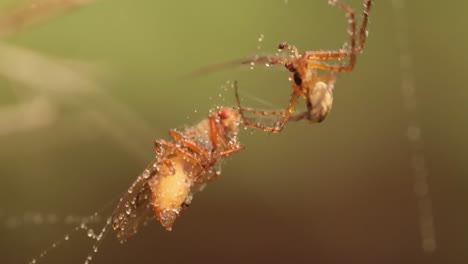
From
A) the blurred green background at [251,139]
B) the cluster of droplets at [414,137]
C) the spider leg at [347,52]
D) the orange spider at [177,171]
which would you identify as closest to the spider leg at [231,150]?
the orange spider at [177,171]

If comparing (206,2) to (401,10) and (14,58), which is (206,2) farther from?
(14,58)

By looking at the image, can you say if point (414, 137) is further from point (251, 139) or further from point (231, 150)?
point (231, 150)

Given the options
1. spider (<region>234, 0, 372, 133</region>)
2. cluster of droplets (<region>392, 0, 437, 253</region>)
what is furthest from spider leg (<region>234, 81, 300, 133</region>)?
cluster of droplets (<region>392, 0, 437, 253</region>)

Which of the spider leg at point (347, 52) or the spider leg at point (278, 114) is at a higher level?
the spider leg at point (347, 52)

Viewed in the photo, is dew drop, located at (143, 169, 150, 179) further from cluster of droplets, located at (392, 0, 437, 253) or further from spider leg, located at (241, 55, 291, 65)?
cluster of droplets, located at (392, 0, 437, 253)

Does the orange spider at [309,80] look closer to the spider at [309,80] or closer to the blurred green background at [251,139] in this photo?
the spider at [309,80]

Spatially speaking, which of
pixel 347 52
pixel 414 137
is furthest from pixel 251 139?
pixel 347 52
